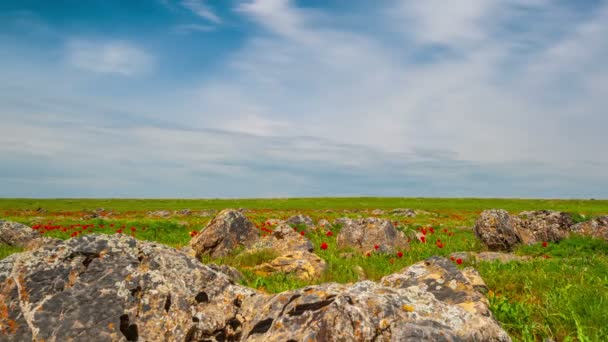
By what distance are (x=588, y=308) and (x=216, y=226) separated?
41.3 feet

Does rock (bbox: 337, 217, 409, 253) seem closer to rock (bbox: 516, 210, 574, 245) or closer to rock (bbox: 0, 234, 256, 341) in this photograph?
rock (bbox: 516, 210, 574, 245)

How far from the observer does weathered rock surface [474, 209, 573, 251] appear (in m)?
18.9

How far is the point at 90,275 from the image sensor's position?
16.8ft

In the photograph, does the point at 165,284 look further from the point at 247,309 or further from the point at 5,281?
the point at 5,281

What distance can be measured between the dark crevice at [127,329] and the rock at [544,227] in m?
19.7

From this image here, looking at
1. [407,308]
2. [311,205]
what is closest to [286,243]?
[407,308]

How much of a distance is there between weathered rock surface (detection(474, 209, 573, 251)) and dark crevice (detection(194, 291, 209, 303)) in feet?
55.3

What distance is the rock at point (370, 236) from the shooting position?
17.8m

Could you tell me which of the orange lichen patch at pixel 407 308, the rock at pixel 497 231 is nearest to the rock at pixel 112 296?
the orange lichen patch at pixel 407 308

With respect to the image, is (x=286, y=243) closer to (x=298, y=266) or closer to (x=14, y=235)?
(x=298, y=266)

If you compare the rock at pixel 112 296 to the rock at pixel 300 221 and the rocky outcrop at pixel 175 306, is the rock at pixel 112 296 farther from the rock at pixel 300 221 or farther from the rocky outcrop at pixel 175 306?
the rock at pixel 300 221

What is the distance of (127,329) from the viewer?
4715 mm

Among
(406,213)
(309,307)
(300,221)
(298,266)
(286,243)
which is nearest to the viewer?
(309,307)

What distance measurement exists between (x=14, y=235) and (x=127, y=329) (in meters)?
18.4
